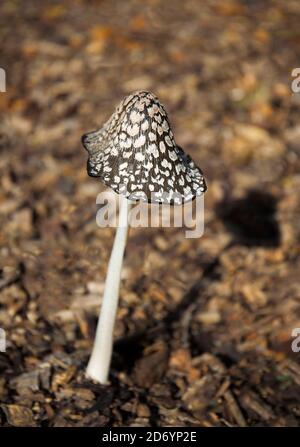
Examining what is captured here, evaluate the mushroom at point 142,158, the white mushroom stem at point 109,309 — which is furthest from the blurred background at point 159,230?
the mushroom at point 142,158

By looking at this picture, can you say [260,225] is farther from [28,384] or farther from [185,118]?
[28,384]

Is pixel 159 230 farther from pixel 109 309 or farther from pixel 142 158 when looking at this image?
pixel 142 158

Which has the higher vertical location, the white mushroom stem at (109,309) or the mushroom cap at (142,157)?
the mushroom cap at (142,157)

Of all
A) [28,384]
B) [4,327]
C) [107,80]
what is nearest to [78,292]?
[4,327]

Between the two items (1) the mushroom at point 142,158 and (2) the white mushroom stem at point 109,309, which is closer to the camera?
(1) the mushroom at point 142,158

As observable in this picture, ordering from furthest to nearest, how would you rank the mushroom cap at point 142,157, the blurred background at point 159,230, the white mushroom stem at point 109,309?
the blurred background at point 159,230 < the white mushroom stem at point 109,309 < the mushroom cap at point 142,157

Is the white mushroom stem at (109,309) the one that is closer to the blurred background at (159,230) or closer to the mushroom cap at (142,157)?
the blurred background at (159,230)

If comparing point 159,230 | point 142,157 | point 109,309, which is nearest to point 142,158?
point 142,157
